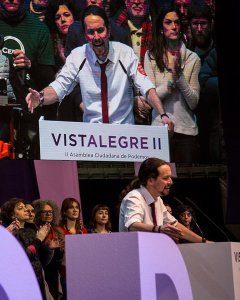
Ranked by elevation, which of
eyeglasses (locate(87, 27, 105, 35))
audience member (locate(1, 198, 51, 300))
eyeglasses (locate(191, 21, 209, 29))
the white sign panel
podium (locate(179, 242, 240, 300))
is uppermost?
eyeglasses (locate(191, 21, 209, 29))

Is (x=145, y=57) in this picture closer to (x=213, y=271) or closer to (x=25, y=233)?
(x=25, y=233)

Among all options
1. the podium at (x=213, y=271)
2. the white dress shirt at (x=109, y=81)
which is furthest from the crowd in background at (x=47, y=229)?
A: the white dress shirt at (x=109, y=81)

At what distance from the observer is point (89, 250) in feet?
10.5

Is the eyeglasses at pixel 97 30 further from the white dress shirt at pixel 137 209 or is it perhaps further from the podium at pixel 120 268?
the podium at pixel 120 268

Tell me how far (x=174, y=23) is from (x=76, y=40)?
1.21m

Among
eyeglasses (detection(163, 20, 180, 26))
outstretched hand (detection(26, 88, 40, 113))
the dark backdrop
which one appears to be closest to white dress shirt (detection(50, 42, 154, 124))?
outstretched hand (detection(26, 88, 40, 113))

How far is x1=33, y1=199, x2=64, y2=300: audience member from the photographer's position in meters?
5.16

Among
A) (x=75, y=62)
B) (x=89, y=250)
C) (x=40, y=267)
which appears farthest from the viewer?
(x=75, y=62)

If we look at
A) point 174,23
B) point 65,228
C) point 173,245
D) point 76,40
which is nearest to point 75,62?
point 76,40

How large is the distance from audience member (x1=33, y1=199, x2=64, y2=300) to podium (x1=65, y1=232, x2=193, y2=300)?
6.09 feet

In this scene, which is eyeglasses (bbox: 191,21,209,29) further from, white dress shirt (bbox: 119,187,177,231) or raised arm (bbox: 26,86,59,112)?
white dress shirt (bbox: 119,187,177,231)

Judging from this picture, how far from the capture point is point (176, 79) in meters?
7.60

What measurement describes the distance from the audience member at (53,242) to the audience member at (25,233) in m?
0.16

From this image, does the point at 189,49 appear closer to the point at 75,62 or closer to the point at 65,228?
the point at 75,62
